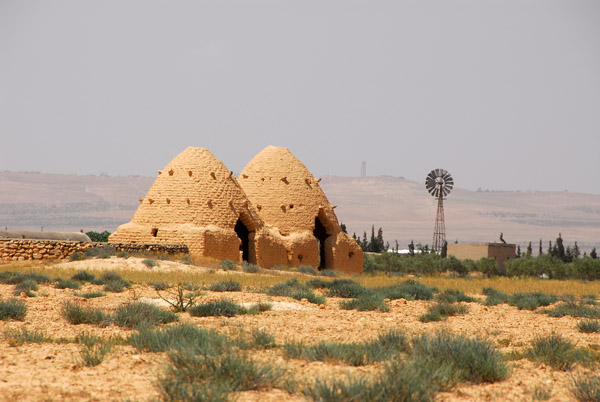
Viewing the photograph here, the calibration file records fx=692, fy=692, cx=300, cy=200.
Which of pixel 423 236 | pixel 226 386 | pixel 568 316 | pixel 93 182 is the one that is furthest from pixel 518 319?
pixel 93 182

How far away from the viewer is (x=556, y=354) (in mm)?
7840

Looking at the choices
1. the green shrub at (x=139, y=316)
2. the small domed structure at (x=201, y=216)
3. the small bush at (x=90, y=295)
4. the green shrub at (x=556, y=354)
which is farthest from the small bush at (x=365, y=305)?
the small domed structure at (x=201, y=216)

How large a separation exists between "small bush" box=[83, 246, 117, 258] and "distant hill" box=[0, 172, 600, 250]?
297ft

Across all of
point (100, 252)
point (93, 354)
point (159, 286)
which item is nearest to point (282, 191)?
point (100, 252)

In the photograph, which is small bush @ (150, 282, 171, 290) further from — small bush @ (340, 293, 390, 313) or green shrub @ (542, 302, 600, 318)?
green shrub @ (542, 302, 600, 318)

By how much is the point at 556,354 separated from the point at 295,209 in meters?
23.7

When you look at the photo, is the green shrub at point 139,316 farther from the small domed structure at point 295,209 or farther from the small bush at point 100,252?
the small domed structure at point 295,209

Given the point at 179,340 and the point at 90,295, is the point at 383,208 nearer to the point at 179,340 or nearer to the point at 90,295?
the point at 90,295

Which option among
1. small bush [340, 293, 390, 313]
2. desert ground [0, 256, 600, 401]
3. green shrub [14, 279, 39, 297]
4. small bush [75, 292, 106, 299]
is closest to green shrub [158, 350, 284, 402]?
desert ground [0, 256, 600, 401]

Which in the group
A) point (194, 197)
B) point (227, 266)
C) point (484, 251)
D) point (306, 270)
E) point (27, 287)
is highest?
point (194, 197)

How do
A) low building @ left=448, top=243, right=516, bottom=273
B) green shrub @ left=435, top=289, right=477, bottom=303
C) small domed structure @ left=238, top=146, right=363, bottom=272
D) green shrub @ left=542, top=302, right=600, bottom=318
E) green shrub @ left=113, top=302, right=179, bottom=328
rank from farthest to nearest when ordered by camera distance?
low building @ left=448, top=243, right=516, bottom=273 → small domed structure @ left=238, top=146, right=363, bottom=272 → green shrub @ left=435, top=289, right=477, bottom=303 → green shrub @ left=542, top=302, right=600, bottom=318 → green shrub @ left=113, top=302, right=179, bottom=328

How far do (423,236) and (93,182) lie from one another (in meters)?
69.3

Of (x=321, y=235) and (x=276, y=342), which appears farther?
(x=321, y=235)

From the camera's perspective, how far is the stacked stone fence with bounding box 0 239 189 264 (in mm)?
23391
